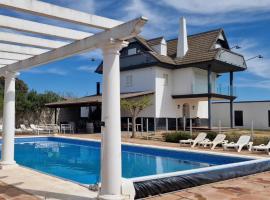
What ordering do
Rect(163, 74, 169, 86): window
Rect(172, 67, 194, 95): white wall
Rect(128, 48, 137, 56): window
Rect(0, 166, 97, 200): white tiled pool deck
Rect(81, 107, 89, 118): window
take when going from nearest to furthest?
1. Rect(0, 166, 97, 200): white tiled pool deck
2. Rect(172, 67, 194, 95): white wall
3. Rect(163, 74, 169, 86): window
4. Rect(128, 48, 137, 56): window
5. Rect(81, 107, 89, 118): window

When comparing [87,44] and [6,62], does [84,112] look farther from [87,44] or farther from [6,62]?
[87,44]

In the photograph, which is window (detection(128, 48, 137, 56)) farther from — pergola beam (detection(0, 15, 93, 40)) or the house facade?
pergola beam (detection(0, 15, 93, 40))

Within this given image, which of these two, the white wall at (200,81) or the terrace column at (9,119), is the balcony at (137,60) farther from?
the terrace column at (9,119)

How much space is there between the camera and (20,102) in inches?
1164

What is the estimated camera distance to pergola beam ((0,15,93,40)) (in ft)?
18.9

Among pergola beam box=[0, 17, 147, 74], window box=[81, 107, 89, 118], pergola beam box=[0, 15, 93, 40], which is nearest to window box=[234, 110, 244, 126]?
window box=[81, 107, 89, 118]

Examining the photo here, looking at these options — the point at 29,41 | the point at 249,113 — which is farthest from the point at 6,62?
the point at 249,113

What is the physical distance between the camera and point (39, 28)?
6105mm

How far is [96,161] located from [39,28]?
341 inches

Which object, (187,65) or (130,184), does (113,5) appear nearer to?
(130,184)

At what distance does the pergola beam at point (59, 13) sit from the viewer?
192 inches

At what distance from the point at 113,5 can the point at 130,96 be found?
45.8ft

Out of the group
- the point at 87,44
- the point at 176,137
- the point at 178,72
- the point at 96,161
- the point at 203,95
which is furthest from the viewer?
the point at 178,72

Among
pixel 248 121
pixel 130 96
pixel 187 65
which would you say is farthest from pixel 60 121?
pixel 248 121
